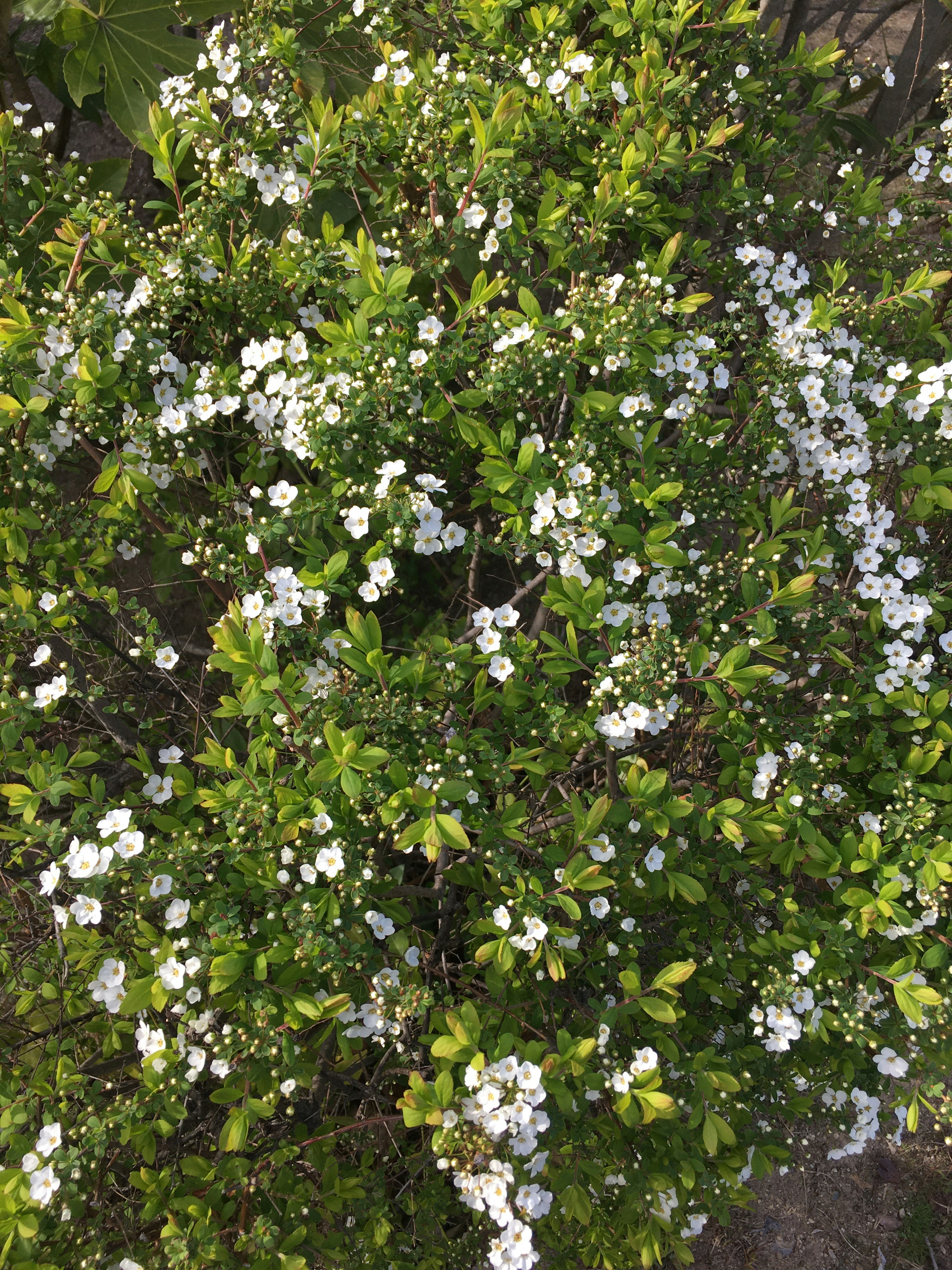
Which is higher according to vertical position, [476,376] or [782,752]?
[476,376]

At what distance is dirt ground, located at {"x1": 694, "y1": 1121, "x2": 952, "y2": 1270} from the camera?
3588 mm

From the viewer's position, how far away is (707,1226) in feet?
11.8

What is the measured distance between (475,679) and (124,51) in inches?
102

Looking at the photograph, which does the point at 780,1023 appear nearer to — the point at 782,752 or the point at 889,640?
the point at 782,752

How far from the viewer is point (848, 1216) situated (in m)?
3.70

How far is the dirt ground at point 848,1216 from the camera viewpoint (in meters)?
3.59

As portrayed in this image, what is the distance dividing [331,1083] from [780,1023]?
1419 millimetres

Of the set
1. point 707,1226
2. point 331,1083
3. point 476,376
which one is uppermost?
point 476,376

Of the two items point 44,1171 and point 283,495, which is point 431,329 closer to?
point 283,495

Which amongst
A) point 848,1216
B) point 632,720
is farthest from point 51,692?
point 848,1216

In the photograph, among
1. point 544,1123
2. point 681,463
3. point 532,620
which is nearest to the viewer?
point 544,1123

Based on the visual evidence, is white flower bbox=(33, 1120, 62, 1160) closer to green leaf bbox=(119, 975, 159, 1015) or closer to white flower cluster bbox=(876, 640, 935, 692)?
green leaf bbox=(119, 975, 159, 1015)

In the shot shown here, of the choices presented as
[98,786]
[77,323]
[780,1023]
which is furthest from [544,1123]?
[77,323]

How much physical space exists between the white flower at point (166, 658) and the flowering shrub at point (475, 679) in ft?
0.04
